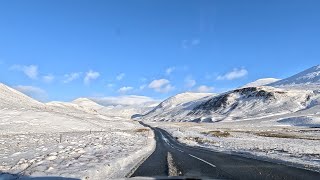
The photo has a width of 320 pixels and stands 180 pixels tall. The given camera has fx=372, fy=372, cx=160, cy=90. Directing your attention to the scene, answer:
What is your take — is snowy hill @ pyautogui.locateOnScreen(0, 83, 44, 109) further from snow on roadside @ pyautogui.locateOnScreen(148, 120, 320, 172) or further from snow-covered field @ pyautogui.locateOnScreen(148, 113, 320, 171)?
snow on roadside @ pyautogui.locateOnScreen(148, 120, 320, 172)

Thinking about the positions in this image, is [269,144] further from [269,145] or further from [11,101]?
[11,101]

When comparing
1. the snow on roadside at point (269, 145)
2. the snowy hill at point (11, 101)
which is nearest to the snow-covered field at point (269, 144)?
the snow on roadside at point (269, 145)

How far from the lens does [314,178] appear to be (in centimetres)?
1369

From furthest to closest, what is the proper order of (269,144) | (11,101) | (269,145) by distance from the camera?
(11,101) < (269,144) < (269,145)

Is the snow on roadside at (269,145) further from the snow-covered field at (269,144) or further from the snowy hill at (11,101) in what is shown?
the snowy hill at (11,101)

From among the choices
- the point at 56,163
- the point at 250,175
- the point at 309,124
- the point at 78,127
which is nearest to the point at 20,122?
the point at 78,127

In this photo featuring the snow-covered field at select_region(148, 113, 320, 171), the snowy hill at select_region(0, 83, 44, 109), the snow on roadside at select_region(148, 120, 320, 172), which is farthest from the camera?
the snowy hill at select_region(0, 83, 44, 109)

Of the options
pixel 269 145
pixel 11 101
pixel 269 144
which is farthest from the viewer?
pixel 11 101

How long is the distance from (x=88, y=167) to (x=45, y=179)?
3.36 metres

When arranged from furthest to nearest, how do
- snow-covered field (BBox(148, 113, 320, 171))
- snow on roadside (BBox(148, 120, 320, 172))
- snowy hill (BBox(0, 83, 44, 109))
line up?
snowy hill (BBox(0, 83, 44, 109)) → snow-covered field (BBox(148, 113, 320, 171)) → snow on roadside (BBox(148, 120, 320, 172))

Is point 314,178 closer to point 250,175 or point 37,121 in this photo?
point 250,175

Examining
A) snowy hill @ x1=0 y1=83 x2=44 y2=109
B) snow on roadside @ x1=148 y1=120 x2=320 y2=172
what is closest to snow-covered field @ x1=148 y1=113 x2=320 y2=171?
snow on roadside @ x1=148 y1=120 x2=320 y2=172

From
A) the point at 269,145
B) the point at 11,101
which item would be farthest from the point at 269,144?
the point at 11,101

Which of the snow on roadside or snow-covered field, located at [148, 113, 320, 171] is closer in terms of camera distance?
the snow on roadside
